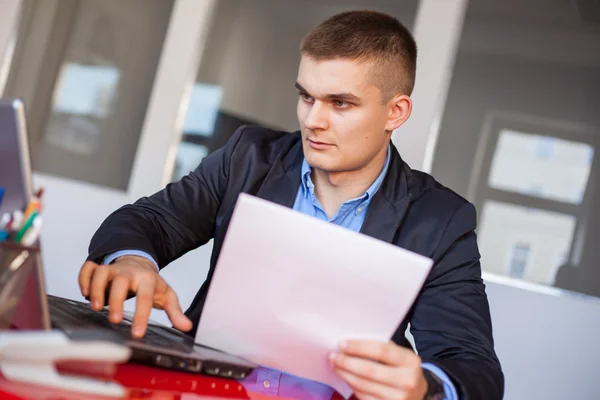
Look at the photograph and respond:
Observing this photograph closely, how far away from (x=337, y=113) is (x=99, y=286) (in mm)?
722

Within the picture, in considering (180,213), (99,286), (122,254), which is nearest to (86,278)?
(99,286)

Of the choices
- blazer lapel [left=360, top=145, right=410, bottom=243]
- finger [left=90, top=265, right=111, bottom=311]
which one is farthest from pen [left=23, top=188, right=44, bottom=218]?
blazer lapel [left=360, top=145, right=410, bottom=243]

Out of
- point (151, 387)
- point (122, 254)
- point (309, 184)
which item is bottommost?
point (151, 387)

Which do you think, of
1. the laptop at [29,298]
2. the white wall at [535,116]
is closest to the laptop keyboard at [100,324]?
the laptop at [29,298]

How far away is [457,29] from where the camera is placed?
283 cm

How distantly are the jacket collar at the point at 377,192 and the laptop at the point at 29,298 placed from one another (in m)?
0.60

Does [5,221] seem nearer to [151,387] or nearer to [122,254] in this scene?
[151,387]

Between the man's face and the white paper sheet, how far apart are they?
2.29 ft

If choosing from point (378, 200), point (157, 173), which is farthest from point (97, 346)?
point (157, 173)

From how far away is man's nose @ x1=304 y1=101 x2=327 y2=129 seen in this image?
4.88 feet

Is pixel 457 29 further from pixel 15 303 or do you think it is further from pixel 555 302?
pixel 15 303

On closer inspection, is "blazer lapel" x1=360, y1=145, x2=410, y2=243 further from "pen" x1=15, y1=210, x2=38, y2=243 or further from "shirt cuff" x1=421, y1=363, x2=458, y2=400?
"pen" x1=15, y1=210, x2=38, y2=243

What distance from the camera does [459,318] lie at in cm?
128

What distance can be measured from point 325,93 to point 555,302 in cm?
147
